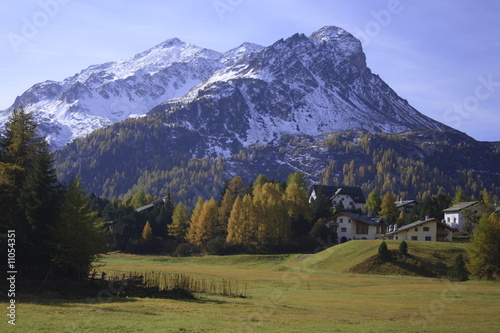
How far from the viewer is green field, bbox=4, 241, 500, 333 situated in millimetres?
29234

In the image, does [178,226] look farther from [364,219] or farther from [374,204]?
[374,204]

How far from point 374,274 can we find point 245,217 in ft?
124

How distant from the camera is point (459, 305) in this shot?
4181 centimetres

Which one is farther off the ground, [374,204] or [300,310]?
[374,204]

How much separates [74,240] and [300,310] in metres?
21.9

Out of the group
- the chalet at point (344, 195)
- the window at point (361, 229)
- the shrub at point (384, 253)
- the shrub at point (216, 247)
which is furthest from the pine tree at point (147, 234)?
the shrub at point (384, 253)

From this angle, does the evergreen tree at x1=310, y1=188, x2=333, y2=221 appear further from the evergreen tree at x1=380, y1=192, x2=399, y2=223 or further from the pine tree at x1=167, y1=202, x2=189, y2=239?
the pine tree at x1=167, y1=202, x2=189, y2=239

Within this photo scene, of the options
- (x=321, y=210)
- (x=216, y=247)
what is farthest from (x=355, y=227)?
(x=216, y=247)

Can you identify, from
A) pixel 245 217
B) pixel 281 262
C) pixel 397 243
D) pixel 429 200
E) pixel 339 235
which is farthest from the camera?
pixel 429 200

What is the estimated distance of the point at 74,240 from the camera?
47.5 metres

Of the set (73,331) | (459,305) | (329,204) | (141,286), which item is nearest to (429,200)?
(329,204)

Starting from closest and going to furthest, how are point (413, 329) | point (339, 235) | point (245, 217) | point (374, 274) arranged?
point (413, 329) < point (374, 274) < point (245, 217) < point (339, 235)

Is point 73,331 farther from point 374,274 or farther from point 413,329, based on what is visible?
point 374,274

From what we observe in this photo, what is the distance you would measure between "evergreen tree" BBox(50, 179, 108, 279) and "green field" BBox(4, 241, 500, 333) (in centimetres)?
637
